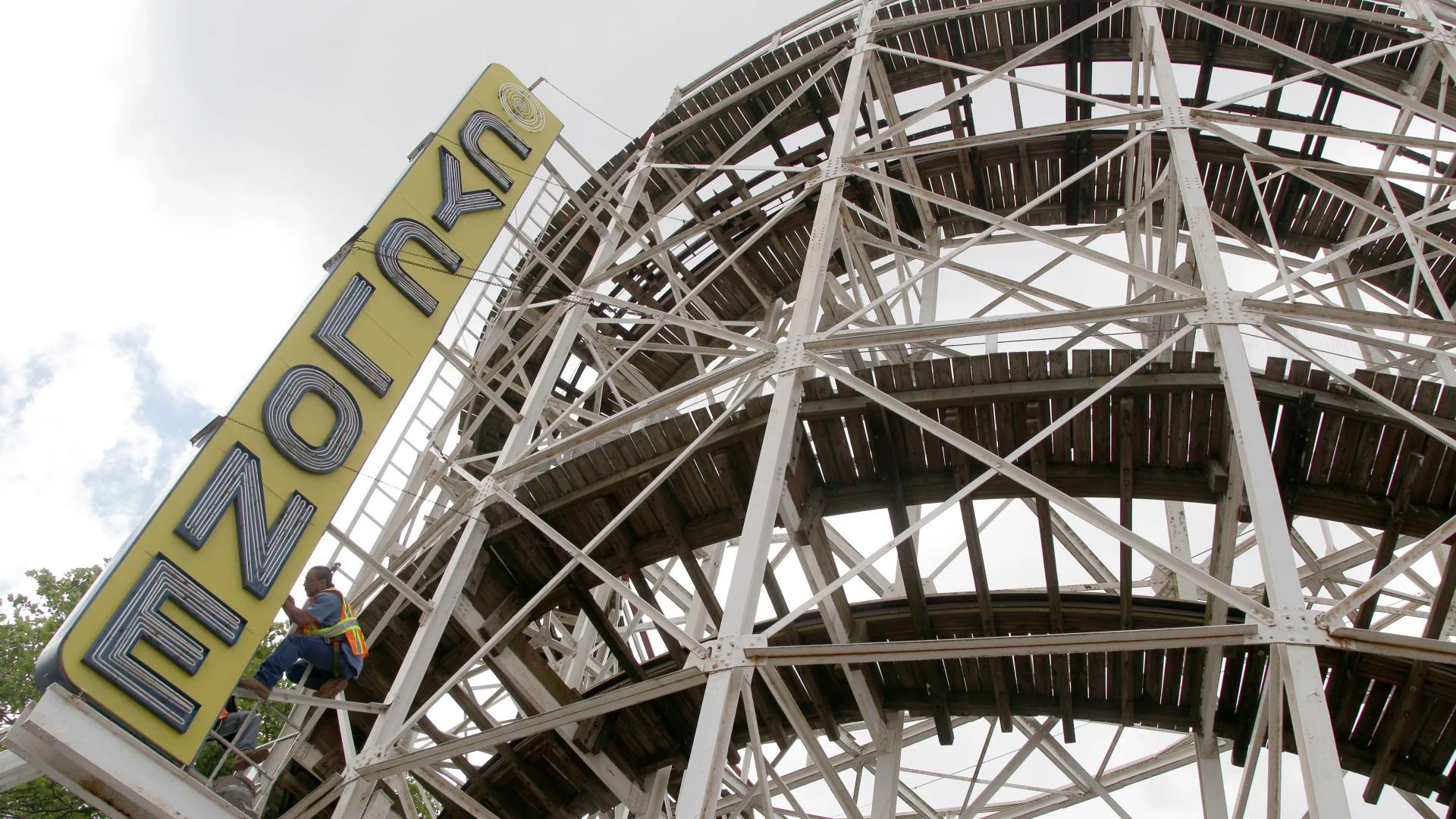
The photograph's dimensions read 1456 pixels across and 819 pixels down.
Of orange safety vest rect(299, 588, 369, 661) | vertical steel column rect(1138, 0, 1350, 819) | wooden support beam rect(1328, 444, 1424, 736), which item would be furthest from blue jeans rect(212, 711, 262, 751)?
wooden support beam rect(1328, 444, 1424, 736)

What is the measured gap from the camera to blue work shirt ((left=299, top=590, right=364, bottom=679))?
8.17 metres

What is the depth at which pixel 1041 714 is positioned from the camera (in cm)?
999

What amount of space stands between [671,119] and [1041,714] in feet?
29.9

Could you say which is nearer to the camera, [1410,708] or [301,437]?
[1410,708]

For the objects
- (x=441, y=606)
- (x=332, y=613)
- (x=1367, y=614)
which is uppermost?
(x=1367, y=614)

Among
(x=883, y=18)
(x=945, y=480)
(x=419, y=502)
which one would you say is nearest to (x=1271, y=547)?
(x=945, y=480)

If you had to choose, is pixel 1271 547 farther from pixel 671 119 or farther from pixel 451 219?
pixel 671 119

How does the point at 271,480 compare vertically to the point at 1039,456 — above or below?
below

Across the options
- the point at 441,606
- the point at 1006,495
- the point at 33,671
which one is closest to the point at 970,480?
the point at 1006,495

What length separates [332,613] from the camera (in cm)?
821

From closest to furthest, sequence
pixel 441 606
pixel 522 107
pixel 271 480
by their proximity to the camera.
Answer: pixel 271 480 → pixel 441 606 → pixel 522 107

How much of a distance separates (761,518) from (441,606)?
3317mm

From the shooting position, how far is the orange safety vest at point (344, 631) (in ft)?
26.8

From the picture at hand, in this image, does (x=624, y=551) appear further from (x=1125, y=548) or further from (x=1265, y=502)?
(x=1265, y=502)
